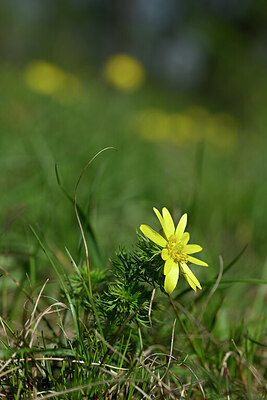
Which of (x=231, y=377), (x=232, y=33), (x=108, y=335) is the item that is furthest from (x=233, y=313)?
(x=232, y=33)

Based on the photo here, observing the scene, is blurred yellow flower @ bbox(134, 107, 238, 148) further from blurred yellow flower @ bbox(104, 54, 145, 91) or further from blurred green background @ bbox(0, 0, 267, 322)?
blurred yellow flower @ bbox(104, 54, 145, 91)

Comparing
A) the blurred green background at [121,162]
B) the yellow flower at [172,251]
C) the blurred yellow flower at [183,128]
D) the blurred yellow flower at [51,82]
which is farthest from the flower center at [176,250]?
the blurred yellow flower at [51,82]

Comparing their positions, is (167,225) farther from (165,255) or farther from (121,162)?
(121,162)

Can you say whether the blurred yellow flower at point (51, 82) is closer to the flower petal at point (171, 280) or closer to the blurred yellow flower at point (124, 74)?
the blurred yellow flower at point (124, 74)

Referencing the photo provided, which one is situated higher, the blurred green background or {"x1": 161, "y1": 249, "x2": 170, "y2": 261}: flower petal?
{"x1": 161, "y1": 249, "x2": 170, "y2": 261}: flower petal

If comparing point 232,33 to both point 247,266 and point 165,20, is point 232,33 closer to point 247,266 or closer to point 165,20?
point 165,20

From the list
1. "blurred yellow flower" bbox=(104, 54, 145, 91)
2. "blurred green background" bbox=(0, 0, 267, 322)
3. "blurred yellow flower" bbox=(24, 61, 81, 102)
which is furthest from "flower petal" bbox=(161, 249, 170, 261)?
"blurred yellow flower" bbox=(104, 54, 145, 91)
